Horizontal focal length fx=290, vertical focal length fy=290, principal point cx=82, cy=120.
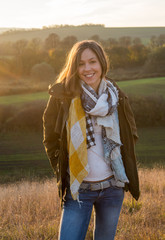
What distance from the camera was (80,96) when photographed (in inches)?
83.0

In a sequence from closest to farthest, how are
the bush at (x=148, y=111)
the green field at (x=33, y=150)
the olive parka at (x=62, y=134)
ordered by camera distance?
1. the olive parka at (x=62, y=134)
2. the green field at (x=33, y=150)
3. the bush at (x=148, y=111)

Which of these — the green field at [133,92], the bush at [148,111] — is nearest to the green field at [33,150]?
the green field at [133,92]

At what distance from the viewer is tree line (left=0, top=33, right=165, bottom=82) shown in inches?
1417

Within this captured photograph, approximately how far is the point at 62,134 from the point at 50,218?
5.36ft

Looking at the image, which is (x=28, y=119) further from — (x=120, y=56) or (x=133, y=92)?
(x=120, y=56)

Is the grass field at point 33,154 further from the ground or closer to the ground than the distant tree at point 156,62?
closer to the ground

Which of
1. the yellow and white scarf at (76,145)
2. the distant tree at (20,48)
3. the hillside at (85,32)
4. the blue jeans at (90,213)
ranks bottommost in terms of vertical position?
the blue jeans at (90,213)

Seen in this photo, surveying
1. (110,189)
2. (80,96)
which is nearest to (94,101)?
(80,96)

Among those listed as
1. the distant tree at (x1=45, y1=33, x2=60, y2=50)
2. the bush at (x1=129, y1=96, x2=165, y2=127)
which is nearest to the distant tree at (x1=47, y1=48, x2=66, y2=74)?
the distant tree at (x1=45, y1=33, x2=60, y2=50)

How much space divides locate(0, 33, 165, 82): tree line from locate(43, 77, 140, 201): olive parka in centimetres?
Result: 3188

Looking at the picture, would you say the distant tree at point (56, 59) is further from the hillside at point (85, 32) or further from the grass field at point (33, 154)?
the hillside at point (85, 32)

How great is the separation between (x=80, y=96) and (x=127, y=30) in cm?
6945

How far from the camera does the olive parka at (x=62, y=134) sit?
6.79 feet

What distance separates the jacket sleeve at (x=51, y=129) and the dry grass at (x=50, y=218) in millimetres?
1025
